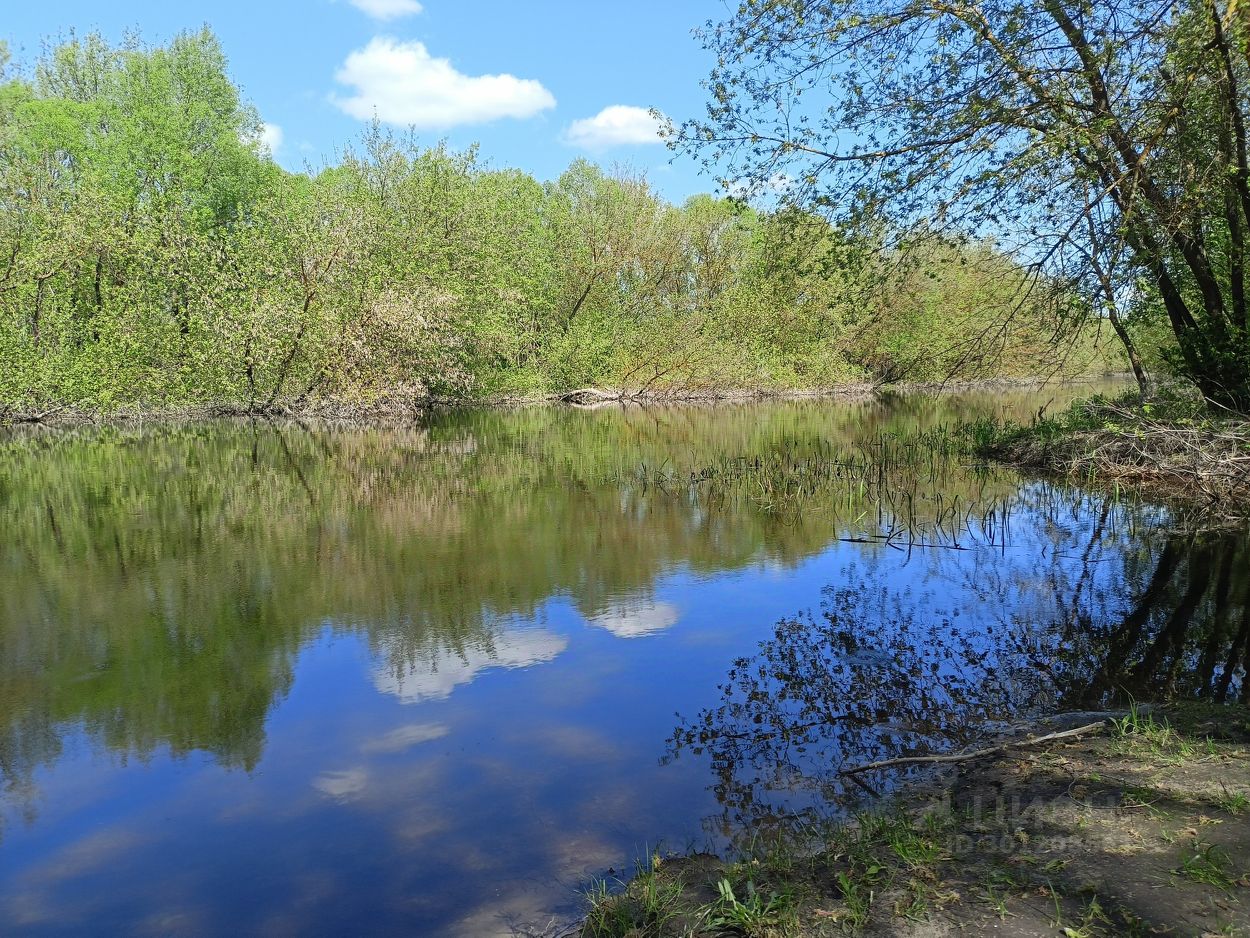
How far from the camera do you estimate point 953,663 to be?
6.65 meters

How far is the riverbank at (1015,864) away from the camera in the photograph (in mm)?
3086

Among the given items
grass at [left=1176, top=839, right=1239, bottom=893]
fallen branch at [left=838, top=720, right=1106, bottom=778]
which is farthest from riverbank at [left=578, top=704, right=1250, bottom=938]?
fallen branch at [left=838, top=720, right=1106, bottom=778]

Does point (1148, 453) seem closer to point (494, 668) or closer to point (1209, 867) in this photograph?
point (494, 668)

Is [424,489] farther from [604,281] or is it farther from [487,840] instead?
[604,281]

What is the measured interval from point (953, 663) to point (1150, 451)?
1025 cm

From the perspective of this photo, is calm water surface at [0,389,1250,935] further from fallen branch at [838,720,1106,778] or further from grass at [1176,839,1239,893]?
grass at [1176,839,1239,893]

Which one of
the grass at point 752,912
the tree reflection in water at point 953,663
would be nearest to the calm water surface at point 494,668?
the tree reflection in water at point 953,663

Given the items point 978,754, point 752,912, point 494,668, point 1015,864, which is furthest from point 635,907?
point 494,668

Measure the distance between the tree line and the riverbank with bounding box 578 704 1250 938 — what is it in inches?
440

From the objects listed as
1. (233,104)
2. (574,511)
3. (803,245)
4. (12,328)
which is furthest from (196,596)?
(233,104)

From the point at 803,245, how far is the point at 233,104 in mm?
45386

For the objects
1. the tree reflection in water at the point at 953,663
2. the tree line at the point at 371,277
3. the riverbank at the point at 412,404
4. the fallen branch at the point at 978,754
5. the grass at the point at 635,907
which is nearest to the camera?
the grass at the point at 635,907

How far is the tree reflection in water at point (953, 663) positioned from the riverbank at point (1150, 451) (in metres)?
2.80

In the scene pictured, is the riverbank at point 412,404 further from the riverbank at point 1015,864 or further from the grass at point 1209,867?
the grass at point 1209,867
